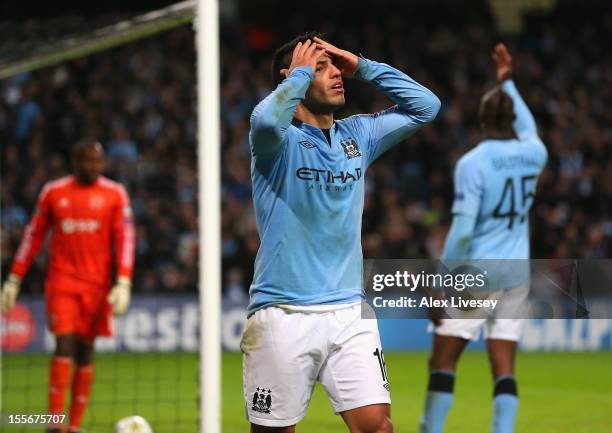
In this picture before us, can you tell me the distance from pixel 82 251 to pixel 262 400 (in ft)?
12.8

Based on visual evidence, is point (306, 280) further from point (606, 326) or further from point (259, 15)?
point (259, 15)

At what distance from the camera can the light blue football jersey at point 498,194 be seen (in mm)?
6211

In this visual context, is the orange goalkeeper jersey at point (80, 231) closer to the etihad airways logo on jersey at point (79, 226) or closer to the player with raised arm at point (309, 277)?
the etihad airways logo on jersey at point (79, 226)

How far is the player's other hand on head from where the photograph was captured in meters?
4.25

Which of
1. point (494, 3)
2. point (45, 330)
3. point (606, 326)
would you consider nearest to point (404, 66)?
point (494, 3)

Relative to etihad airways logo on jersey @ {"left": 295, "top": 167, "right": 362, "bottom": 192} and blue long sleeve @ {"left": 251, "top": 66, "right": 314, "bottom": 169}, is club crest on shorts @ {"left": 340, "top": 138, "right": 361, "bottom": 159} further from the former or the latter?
blue long sleeve @ {"left": 251, "top": 66, "right": 314, "bottom": 169}

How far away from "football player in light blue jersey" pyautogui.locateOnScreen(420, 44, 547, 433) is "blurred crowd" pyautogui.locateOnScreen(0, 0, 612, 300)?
9038 mm

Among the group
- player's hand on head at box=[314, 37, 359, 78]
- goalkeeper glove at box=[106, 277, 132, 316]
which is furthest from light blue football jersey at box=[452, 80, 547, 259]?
goalkeeper glove at box=[106, 277, 132, 316]

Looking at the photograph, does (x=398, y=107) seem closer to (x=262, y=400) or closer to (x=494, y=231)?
(x=262, y=400)

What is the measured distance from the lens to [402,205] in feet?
57.9

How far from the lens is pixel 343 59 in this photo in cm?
448

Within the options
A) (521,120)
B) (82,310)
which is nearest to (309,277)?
(521,120)

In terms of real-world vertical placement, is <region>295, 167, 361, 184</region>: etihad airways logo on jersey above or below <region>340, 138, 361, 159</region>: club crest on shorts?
below

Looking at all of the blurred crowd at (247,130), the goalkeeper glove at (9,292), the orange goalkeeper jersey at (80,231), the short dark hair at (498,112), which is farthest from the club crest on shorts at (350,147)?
the blurred crowd at (247,130)
